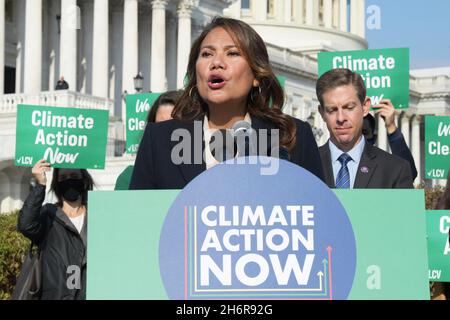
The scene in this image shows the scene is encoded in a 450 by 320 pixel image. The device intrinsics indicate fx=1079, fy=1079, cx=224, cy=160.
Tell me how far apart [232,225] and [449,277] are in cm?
512

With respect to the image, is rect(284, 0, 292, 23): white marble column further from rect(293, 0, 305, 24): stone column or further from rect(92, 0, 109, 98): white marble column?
rect(92, 0, 109, 98): white marble column

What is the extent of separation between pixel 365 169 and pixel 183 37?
47.0 metres

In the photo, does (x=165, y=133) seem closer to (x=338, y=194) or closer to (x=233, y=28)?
(x=233, y=28)

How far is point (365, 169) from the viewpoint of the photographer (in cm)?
641

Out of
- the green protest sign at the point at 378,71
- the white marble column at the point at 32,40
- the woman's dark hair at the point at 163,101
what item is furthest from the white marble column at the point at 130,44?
the woman's dark hair at the point at 163,101

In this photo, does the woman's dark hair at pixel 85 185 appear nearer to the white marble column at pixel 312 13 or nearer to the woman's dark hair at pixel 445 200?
the woman's dark hair at pixel 445 200

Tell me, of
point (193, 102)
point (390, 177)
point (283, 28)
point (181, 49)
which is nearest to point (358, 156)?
point (390, 177)

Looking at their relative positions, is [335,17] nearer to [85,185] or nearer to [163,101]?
[85,185]

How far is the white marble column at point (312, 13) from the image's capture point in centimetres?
10425

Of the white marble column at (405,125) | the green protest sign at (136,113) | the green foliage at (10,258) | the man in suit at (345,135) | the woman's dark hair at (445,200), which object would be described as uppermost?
the white marble column at (405,125)

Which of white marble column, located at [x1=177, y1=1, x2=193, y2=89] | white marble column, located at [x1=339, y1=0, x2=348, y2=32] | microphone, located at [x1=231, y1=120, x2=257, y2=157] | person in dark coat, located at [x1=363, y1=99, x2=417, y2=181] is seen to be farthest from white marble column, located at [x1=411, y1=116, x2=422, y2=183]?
microphone, located at [x1=231, y1=120, x2=257, y2=157]

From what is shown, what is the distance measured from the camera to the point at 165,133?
446 centimetres

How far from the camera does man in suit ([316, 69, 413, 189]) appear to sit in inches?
255

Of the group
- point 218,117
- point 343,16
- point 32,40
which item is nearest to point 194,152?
point 218,117
